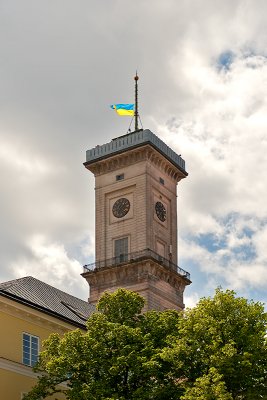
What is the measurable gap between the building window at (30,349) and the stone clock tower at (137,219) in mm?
31667

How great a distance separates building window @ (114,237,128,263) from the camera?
81900 millimetres

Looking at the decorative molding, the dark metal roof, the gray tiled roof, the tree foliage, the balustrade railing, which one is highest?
the dark metal roof

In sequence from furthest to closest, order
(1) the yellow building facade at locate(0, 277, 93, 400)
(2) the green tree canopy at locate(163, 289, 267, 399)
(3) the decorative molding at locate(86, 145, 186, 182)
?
(3) the decorative molding at locate(86, 145, 186, 182), (1) the yellow building facade at locate(0, 277, 93, 400), (2) the green tree canopy at locate(163, 289, 267, 399)

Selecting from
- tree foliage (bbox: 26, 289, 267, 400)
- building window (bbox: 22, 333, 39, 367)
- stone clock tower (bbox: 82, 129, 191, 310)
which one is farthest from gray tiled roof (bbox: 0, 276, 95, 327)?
stone clock tower (bbox: 82, 129, 191, 310)

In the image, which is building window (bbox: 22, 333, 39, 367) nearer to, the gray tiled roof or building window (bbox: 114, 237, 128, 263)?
the gray tiled roof

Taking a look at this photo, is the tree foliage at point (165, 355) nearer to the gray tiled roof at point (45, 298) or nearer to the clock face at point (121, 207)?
the gray tiled roof at point (45, 298)

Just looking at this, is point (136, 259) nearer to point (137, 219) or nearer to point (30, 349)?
point (137, 219)

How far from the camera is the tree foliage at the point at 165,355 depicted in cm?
3772

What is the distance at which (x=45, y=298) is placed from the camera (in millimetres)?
52625

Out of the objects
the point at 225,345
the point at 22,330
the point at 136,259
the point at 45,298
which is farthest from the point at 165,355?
the point at 136,259

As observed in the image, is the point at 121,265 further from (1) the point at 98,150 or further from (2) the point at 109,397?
(2) the point at 109,397

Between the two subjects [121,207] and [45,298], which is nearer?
[45,298]

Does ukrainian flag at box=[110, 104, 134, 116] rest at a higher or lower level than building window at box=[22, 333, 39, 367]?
higher

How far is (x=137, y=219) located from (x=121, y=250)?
3.67 metres
